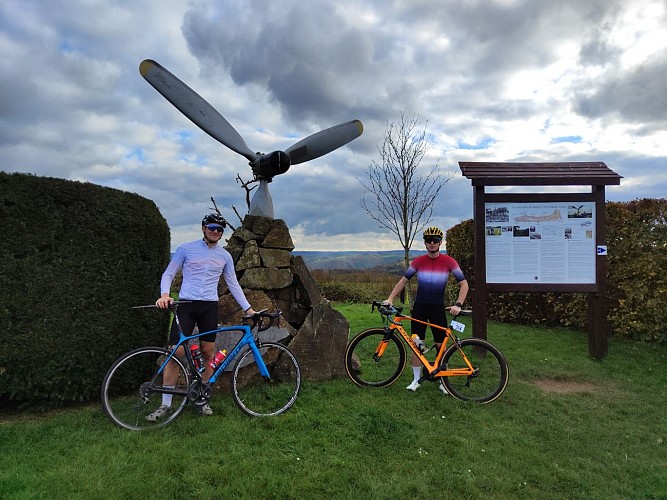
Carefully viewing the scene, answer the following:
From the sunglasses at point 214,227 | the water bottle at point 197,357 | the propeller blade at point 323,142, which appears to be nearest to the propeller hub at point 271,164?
the propeller blade at point 323,142

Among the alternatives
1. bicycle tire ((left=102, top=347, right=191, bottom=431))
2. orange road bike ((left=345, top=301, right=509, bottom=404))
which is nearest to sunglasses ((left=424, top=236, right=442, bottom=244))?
orange road bike ((left=345, top=301, right=509, bottom=404))

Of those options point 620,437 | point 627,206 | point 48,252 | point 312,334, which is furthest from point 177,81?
point 627,206

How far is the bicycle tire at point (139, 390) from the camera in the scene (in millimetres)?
4156

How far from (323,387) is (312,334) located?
68 cm

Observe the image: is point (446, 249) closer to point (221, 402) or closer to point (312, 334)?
point (312, 334)

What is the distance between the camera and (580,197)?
7.45 m

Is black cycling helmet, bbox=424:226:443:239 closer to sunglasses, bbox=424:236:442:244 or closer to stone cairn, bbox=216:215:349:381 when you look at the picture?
sunglasses, bbox=424:236:442:244

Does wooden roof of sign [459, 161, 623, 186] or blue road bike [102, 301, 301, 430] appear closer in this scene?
blue road bike [102, 301, 301, 430]

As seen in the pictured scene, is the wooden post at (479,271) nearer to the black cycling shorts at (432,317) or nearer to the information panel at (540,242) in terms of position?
the information panel at (540,242)

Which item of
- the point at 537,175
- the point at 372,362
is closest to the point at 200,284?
the point at 372,362

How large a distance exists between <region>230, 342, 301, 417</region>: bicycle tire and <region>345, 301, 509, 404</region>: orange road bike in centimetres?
79

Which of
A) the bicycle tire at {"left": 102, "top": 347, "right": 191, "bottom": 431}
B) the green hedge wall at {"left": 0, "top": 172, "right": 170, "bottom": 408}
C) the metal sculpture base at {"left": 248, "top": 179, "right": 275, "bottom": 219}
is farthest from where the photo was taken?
the metal sculpture base at {"left": 248, "top": 179, "right": 275, "bottom": 219}

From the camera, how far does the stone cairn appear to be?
561 centimetres

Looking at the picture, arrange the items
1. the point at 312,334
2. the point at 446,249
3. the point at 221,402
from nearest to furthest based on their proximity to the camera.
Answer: the point at 221,402 → the point at 312,334 → the point at 446,249
